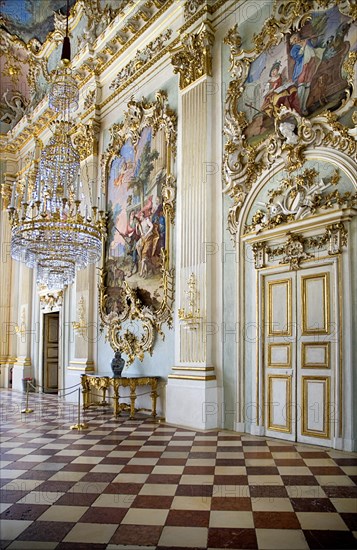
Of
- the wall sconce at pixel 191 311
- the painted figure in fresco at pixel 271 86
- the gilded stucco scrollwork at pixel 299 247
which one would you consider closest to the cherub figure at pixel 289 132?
the painted figure in fresco at pixel 271 86

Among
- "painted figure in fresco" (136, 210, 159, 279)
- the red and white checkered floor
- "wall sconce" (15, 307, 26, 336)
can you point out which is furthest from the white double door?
"wall sconce" (15, 307, 26, 336)

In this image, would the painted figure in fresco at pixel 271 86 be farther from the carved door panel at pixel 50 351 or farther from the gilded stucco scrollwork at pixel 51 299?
the carved door panel at pixel 50 351

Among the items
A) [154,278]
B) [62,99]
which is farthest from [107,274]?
[62,99]

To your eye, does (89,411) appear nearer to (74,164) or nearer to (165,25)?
(74,164)

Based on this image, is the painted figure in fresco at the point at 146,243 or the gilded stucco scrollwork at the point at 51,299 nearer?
the painted figure in fresco at the point at 146,243

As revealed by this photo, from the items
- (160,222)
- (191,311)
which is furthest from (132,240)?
(191,311)

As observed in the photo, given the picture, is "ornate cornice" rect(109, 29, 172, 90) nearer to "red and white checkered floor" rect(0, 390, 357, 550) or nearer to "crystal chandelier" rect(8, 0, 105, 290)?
"crystal chandelier" rect(8, 0, 105, 290)

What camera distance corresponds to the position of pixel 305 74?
22.8 ft

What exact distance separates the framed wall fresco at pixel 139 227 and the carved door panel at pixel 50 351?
177 inches

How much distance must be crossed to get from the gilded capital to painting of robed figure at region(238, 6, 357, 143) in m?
1.05

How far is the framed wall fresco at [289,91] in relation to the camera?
640cm

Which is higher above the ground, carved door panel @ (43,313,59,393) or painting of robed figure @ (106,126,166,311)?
painting of robed figure @ (106,126,166,311)

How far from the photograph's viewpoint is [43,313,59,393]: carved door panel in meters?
14.5

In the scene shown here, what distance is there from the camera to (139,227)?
10023 mm
